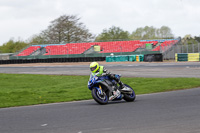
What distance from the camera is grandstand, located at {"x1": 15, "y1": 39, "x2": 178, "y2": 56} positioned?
52.0m

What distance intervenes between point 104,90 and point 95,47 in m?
45.0

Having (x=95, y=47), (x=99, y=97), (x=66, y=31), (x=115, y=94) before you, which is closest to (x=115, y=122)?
(x=99, y=97)

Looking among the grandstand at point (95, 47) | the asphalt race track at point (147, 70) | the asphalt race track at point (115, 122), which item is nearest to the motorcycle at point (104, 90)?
the asphalt race track at point (115, 122)

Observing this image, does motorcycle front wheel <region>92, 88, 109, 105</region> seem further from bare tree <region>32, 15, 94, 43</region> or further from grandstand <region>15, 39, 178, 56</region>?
bare tree <region>32, 15, 94, 43</region>

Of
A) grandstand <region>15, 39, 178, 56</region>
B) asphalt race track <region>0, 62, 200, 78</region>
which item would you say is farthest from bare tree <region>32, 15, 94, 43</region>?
asphalt race track <region>0, 62, 200, 78</region>

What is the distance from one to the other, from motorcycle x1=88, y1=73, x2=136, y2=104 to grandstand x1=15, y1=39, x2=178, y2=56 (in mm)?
39483

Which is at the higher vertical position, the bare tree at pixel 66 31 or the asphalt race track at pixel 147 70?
the bare tree at pixel 66 31

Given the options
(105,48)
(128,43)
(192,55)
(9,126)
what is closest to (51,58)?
(105,48)

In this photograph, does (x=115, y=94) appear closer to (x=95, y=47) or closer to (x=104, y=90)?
(x=104, y=90)

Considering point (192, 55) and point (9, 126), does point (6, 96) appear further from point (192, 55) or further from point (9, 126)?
point (192, 55)

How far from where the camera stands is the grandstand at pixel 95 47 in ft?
171

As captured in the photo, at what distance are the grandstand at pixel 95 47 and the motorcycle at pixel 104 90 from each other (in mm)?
39483

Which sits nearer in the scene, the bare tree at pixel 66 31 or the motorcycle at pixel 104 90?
the motorcycle at pixel 104 90

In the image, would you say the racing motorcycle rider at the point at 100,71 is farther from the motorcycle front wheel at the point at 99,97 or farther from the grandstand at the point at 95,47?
the grandstand at the point at 95,47
